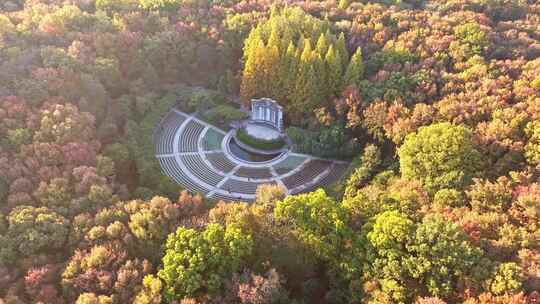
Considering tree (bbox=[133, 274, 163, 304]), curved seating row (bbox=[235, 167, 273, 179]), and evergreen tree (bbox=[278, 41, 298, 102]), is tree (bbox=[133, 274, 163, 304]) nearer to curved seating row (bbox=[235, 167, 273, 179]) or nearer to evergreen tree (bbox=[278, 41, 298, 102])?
curved seating row (bbox=[235, 167, 273, 179])

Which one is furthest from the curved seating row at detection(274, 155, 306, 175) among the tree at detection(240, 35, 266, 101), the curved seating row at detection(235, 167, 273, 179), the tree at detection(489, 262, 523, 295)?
the tree at detection(489, 262, 523, 295)

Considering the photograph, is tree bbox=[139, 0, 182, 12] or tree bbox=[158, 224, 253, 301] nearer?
tree bbox=[158, 224, 253, 301]

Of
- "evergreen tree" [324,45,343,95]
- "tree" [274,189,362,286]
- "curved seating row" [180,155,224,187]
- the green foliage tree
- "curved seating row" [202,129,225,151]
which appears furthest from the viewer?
the green foliage tree

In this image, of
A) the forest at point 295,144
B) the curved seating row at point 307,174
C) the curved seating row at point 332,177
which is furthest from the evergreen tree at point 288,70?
the curved seating row at point 332,177

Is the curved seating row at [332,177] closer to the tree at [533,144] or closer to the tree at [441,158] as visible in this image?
the tree at [441,158]

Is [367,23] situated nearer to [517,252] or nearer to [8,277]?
[517,252]

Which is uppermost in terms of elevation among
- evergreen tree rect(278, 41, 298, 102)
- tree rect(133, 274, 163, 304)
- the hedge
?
evergreen tree rect(278, 41, 298, 102)

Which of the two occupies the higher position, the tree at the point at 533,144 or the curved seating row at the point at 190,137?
the tree at the point at 533,144
